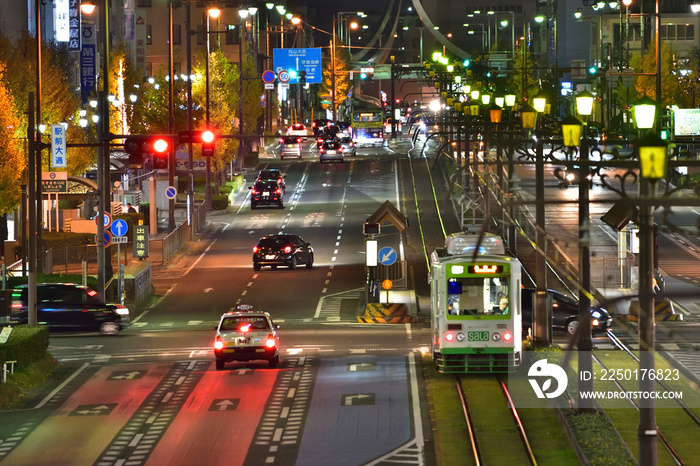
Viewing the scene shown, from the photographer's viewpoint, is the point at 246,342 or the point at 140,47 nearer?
the point at 246,342

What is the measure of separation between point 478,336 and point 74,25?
53626 millimetres

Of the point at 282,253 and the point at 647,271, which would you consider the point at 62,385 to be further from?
the point at 282,253

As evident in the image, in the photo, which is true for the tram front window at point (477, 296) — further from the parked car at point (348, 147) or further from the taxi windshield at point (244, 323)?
the parked car at point (348, 147)

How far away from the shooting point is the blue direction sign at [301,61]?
103188mm

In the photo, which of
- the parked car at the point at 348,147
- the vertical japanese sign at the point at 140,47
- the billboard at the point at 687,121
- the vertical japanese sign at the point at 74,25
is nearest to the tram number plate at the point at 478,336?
the billboard at the point at 687,121

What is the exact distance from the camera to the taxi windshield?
31.0 metres

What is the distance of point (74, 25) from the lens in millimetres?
76062

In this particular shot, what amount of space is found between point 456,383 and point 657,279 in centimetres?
1454

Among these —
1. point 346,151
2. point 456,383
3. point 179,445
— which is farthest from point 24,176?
point 346,151

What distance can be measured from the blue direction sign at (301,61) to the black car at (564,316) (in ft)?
217

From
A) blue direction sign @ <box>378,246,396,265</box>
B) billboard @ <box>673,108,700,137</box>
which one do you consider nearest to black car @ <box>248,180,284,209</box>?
billboard @ <box>673,108,700,137</box>

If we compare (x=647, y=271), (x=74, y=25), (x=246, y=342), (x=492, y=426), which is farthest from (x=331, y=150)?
(x=647, y=271)

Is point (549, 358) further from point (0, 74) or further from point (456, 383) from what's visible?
point (0, 74)

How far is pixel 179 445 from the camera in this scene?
22078 mm
